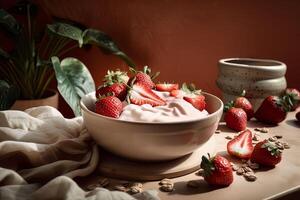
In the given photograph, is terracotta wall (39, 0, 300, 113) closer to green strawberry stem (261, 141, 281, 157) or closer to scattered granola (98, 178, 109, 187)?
green strawberry stem (261, 141, 281, 157)

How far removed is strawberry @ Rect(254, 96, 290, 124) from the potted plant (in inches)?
32.2

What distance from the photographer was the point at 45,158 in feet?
3.07

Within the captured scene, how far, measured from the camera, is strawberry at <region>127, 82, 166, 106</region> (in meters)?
1.01

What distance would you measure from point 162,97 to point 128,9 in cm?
112

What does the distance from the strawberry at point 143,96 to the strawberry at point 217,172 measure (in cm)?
22

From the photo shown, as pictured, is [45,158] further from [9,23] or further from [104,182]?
[9,23]

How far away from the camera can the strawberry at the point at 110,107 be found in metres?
0.93

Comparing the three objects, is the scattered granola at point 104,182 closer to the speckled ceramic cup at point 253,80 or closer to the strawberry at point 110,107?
the strawberry at point 110,107

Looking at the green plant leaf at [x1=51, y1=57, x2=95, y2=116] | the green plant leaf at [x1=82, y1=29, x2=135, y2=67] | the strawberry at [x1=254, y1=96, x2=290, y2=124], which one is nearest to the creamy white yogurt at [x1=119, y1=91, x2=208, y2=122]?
the strawberry at [x1=254, y1=96, x2=290, y2=124]

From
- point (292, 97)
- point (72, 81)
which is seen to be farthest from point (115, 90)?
point (72, 81)

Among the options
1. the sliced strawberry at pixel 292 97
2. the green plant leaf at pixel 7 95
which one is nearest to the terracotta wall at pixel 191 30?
the green plant leaf at pixel 7 95

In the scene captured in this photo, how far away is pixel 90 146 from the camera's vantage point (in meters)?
1.02

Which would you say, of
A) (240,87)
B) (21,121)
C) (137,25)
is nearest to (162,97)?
(21,121)

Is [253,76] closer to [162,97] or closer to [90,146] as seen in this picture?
[162,97]
